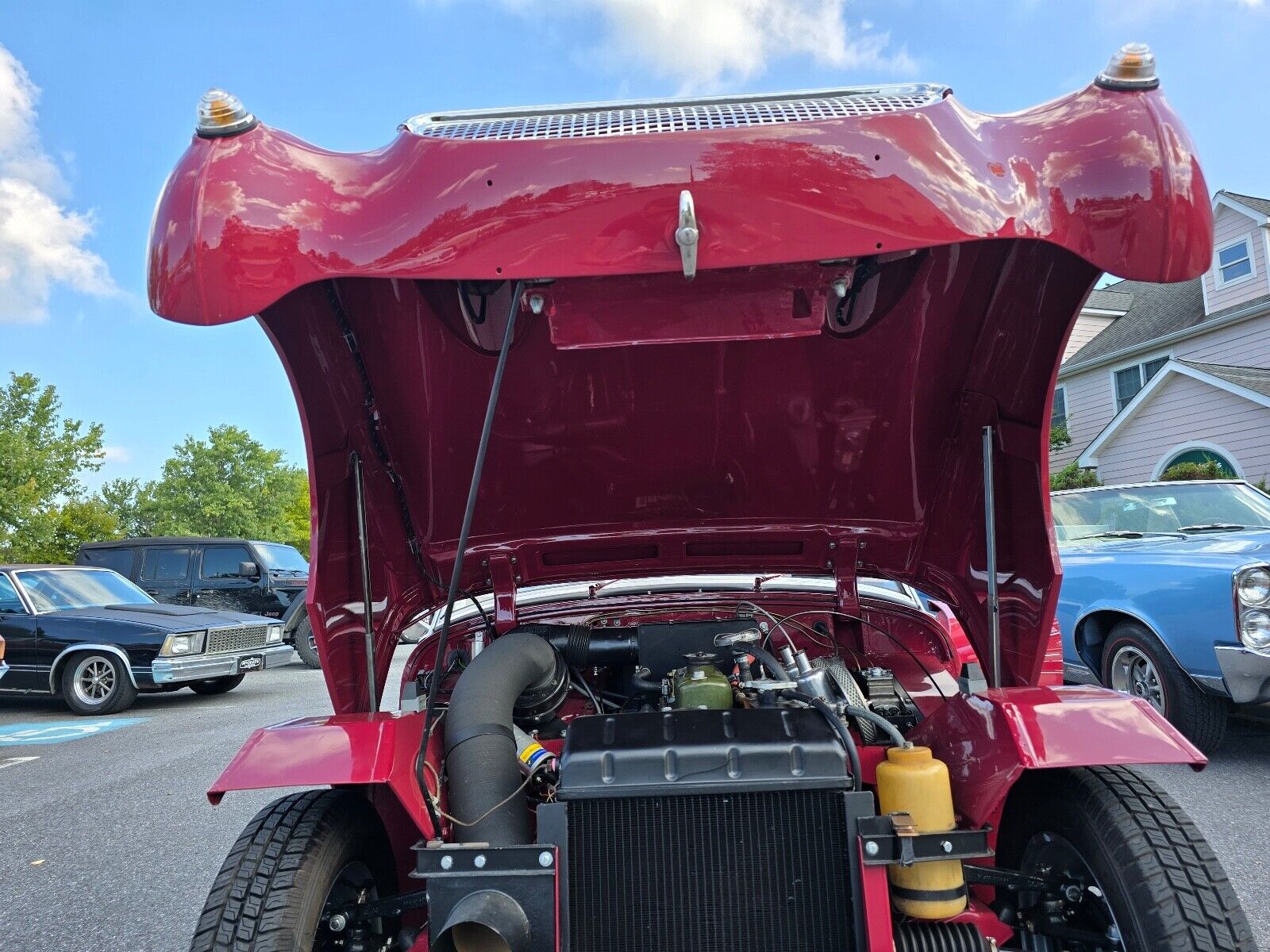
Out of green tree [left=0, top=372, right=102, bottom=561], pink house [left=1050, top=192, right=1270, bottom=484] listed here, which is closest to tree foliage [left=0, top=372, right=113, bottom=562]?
green tree [left=0, top=372, right=102, bottom=561]

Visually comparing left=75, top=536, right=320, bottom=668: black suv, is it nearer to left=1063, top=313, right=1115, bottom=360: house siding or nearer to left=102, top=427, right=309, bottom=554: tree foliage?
left=1063, top=313, right=1115, bottom=360: house siding

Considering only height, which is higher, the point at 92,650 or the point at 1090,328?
the point at 1090,328

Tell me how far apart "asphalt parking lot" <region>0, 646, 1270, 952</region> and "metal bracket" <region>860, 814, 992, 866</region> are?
63.9 inches

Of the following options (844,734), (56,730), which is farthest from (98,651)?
(844,734)

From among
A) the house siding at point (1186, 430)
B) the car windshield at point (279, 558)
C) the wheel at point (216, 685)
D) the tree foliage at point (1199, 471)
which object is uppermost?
the house siding at point (1186, 430)

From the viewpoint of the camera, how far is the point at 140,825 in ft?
14.4

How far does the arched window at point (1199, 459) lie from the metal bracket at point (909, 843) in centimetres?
1583

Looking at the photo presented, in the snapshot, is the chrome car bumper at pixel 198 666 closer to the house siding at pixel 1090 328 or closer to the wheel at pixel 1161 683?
the wheel at pixel 1161 683

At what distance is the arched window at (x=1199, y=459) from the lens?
15250 millimetres

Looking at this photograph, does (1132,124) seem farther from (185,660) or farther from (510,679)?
(185,660)

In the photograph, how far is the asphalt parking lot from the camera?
3154 mm

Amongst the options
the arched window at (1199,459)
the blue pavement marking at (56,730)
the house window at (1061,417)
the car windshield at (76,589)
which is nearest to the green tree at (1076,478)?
the arched window at (1199,459)

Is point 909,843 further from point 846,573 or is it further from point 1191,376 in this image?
point 1191,376

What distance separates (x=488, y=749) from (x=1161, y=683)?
4.58 metres
